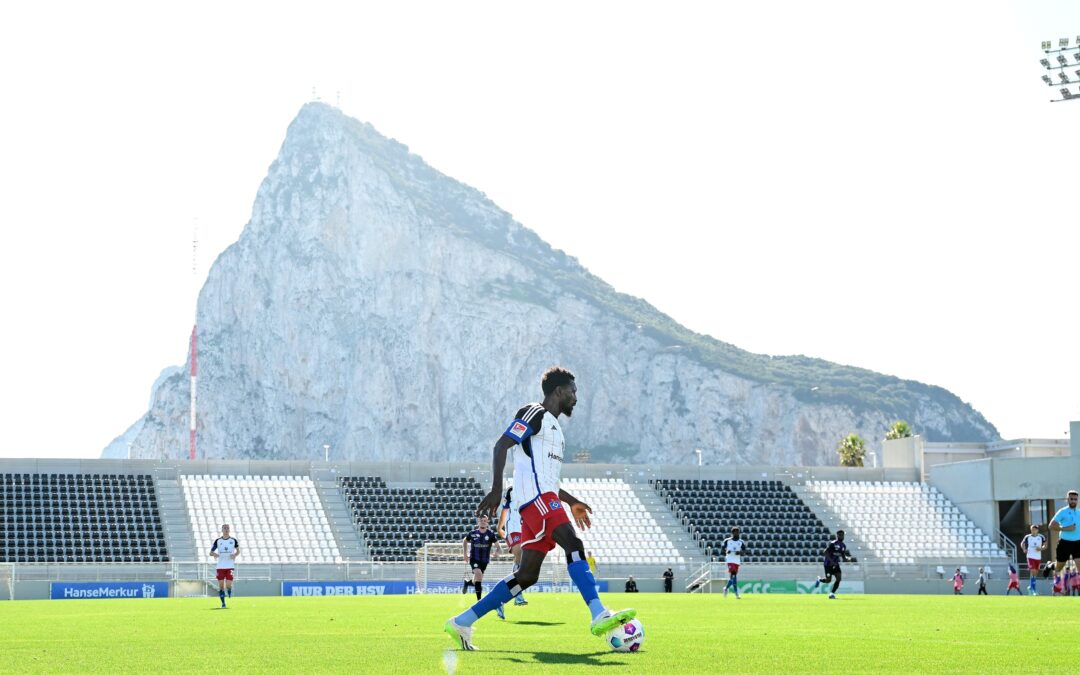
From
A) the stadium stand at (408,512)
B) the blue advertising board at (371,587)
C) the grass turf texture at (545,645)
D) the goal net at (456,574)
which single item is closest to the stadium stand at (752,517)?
the stadium stand at (408,512)

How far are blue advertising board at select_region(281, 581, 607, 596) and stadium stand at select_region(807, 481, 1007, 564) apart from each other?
62.0ft

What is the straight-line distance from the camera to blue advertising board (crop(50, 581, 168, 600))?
40.5 meters

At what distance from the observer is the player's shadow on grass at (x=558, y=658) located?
10.6 m

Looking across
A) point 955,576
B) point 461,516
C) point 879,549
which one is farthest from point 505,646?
point 879,549

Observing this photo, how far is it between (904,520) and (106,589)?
34.3 metres

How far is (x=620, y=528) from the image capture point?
5681 centimetres

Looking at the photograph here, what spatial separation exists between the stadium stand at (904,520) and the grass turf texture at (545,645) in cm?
3818

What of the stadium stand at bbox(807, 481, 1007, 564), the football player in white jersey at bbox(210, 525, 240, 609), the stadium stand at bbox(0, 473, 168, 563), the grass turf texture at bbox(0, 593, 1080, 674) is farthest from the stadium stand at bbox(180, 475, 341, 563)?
the grass turf texture at bbox(0, 593, 1080, 674)

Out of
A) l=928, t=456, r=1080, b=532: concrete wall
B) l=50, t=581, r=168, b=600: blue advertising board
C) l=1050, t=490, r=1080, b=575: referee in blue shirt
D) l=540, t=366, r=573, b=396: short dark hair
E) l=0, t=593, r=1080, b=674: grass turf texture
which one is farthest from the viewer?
l=928, t=456, r=1080, b=532: concrete wall

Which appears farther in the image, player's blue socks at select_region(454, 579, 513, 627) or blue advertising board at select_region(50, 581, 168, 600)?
blue advertising board at select_region(50, 581, 168, 600)

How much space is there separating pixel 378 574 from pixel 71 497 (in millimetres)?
15859

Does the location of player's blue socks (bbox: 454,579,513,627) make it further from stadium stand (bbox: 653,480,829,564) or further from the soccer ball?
stadium stand (bbox: 653,480,829,564)

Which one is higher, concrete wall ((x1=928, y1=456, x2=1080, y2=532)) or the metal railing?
concrete wall ((x1=928, y1=456, x2=1080, y2=532))

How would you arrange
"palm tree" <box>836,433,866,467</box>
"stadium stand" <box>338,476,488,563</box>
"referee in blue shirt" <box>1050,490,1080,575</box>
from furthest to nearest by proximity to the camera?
1. "palm tree" <box>836,433,866,467</box>
2. "stadium stand" <box>338,476,488,563</box>
3. "referee in blue shirt" <box>1050,490,1080,575</box>
